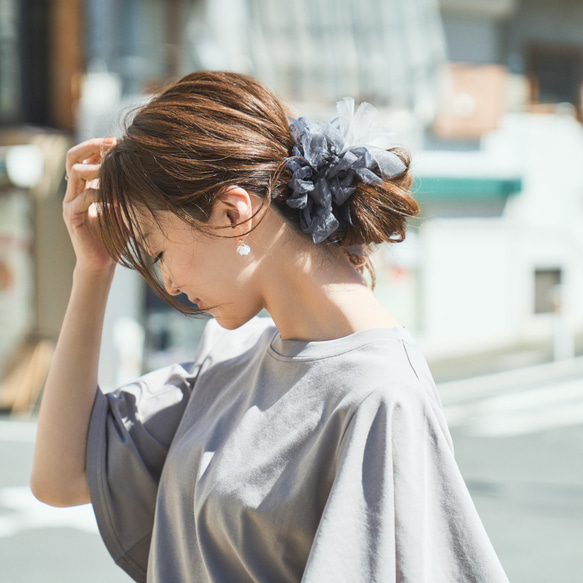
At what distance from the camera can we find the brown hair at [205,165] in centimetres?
115

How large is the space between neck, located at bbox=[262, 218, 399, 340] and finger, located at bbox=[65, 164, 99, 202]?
346 millimetres

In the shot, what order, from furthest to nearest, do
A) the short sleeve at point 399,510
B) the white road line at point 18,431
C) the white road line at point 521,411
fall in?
the white road line at point 521,411 < the white road line at point 18,431 < the short sleeve at point 399,510

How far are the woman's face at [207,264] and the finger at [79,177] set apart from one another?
0.18 meters

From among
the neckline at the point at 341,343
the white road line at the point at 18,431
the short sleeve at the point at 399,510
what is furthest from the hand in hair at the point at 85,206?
the white road line at the point at 18,431

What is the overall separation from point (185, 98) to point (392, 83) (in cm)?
1108

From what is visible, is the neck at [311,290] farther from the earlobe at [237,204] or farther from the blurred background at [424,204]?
the blurred background at [424,204]

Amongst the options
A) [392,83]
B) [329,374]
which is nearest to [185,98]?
[329,374]

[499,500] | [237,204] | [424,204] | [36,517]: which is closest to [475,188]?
[424,204]

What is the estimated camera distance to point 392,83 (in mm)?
11766

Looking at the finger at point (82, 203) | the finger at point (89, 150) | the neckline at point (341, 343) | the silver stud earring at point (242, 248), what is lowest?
the neckline at point (341, 343)

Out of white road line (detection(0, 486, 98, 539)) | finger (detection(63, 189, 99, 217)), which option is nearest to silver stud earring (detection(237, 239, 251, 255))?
finger (detection(63, 189, 99, 217))

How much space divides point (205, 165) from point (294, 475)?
0.46 metres

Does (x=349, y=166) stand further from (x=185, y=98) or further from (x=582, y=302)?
(x=582, y=302)

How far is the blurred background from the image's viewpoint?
552 cm
